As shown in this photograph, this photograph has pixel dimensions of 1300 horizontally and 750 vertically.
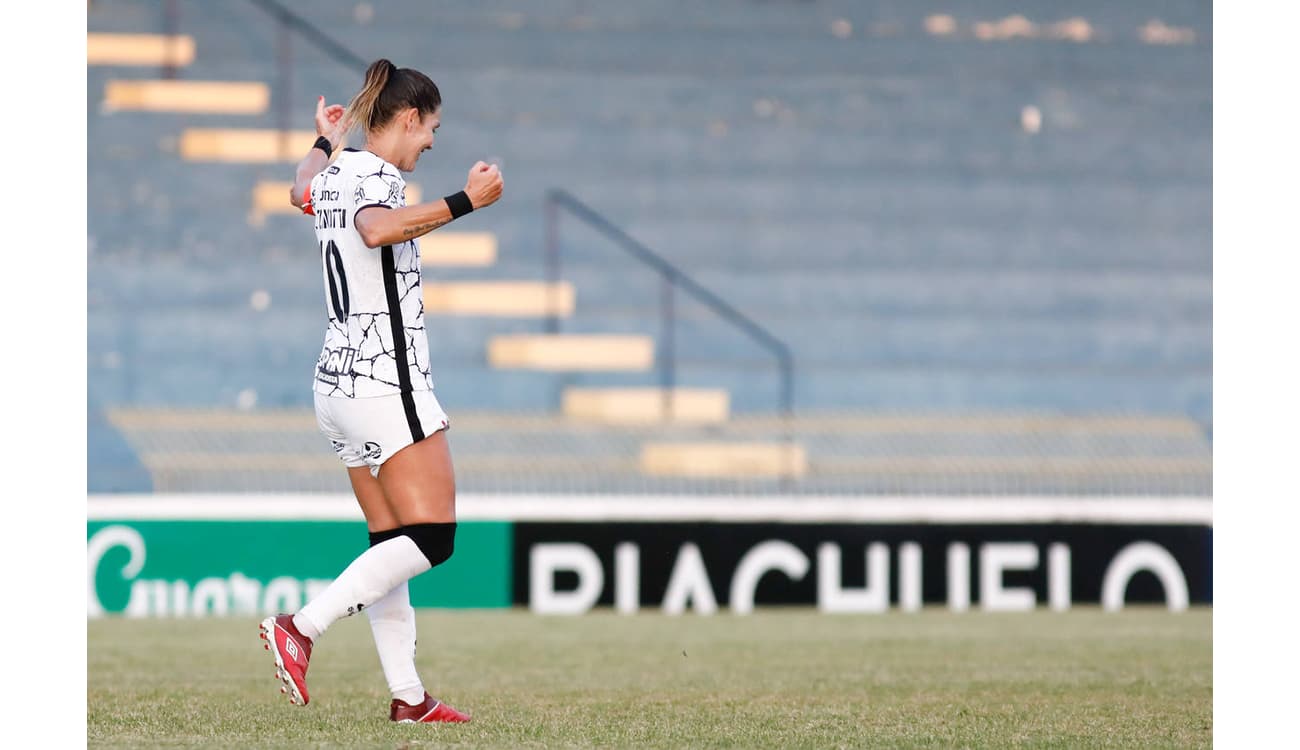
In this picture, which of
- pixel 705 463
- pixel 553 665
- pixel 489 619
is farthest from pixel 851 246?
pixel 553 665

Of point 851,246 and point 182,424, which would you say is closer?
point 182,424

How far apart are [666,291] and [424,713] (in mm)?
10249

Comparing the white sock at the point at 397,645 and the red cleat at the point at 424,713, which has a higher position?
the white sock at the point at 397,645

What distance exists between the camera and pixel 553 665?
627 cm

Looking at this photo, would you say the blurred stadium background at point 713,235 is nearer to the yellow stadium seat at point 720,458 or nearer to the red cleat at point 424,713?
the yellow stadium seat at point 720,458

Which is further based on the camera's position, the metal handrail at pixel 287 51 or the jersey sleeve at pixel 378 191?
the metal handrail at pixel 287 51

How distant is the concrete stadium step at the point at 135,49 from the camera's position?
15125mm

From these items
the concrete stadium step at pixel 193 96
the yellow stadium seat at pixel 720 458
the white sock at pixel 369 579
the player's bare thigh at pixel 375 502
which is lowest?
the yellow stadium seat at pixel 720 458

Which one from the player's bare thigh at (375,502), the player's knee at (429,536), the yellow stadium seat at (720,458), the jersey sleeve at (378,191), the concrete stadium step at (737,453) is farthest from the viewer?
the yellow stadium seat at (720,458)

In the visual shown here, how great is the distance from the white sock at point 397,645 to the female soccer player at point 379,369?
0.07m

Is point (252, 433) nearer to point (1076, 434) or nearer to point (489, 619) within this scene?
point (489, 619)

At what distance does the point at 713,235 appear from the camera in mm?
14828

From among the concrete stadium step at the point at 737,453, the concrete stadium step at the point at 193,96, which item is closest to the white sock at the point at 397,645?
the concrete stadium step at the point at 737,453
